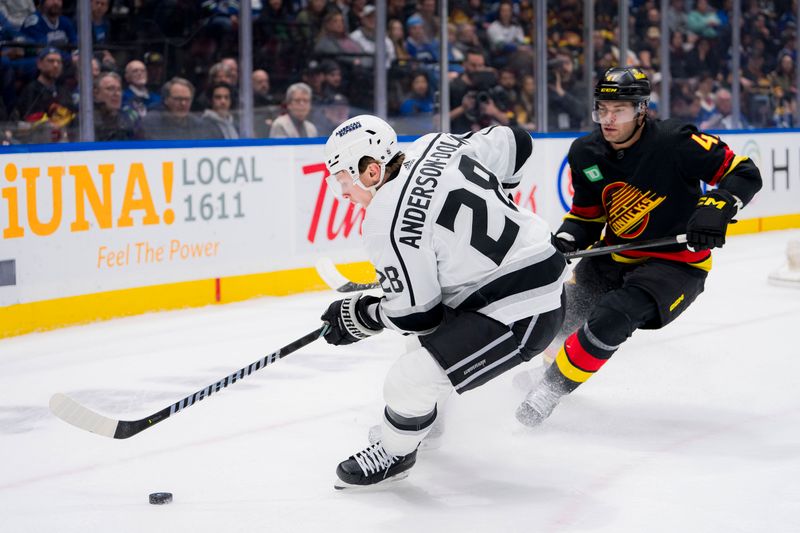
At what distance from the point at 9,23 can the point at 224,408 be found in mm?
2550

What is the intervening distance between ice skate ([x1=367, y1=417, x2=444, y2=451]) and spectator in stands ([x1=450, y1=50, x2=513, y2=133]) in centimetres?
455

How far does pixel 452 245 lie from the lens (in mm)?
2471

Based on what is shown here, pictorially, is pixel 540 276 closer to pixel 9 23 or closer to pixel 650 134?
pixel 650 134

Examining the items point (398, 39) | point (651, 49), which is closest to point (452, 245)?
point (398, 39)

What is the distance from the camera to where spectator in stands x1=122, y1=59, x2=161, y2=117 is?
5617 mm

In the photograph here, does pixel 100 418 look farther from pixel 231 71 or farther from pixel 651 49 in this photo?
Result: pixel 651 49

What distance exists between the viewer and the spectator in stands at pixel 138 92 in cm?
562

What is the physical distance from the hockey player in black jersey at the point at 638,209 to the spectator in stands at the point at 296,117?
3177 millimetres

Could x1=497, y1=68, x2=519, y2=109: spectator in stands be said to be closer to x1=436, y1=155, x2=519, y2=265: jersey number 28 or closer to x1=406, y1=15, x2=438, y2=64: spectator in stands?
x1=406, y1=15, x2=438, y2=64: spectator in stands

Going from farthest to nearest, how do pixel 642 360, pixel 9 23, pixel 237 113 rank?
pixel 237 113 < pixel 9 23 < pixel 642 360

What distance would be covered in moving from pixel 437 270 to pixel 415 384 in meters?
0.26

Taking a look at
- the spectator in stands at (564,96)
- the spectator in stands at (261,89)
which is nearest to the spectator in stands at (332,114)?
the spectator in stands at (261,89)

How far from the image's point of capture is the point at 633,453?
2889 mm

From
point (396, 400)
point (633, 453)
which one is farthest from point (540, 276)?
point (633, 453)
